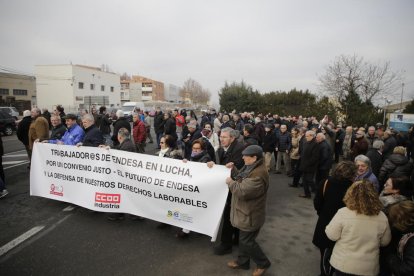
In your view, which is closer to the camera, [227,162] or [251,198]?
[251,198]

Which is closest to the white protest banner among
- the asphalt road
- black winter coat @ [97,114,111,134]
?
the asphalt road

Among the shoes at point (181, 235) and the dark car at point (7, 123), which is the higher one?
the dark car at point (7, 123)

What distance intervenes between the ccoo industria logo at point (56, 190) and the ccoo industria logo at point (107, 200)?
108 cm

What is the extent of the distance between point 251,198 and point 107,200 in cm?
302

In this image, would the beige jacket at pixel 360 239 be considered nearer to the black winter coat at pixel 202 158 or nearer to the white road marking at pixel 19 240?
the black winter coat at pixel 202 158

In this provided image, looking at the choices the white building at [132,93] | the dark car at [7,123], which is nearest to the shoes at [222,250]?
the dark car at [7,123]

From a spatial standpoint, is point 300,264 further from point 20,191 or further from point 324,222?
point 20,191

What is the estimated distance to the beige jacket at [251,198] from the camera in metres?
3.28

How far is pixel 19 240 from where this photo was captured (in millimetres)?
4340

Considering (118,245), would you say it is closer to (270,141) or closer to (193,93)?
(270,141)

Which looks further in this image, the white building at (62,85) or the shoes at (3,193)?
the white building at (62,85)

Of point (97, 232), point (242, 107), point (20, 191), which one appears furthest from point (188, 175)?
point (242, 107)

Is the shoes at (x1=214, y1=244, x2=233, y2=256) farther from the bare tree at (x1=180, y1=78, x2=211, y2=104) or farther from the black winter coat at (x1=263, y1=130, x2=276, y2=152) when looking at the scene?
the bare tree at (x1=180, y1=78, x2=211, y2=104)

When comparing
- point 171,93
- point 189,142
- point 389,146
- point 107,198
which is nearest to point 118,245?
point 107,198
